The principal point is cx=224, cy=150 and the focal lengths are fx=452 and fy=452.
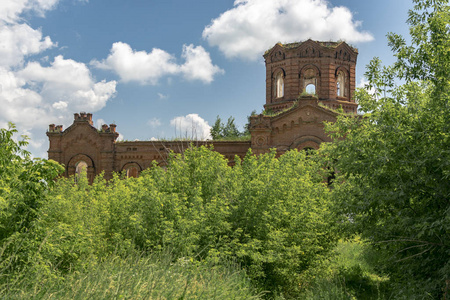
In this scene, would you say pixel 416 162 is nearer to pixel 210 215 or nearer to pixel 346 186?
pixel 346 186

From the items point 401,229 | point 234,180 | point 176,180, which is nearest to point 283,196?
point 234,180

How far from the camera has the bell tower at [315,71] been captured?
27.3 metres

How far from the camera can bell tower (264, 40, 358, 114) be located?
27.3 meters

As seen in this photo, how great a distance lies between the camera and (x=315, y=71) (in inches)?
1084

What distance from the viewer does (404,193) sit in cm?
829

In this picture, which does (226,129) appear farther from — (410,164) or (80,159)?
(410,164)

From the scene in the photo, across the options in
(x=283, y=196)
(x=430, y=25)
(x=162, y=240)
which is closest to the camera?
(x=430, y=25)

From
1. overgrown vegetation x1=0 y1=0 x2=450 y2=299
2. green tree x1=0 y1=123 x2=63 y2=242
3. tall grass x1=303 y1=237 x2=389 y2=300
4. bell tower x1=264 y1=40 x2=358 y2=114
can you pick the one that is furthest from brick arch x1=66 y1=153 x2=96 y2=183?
green tree x1=0 y1=123 x2=63 y2=242

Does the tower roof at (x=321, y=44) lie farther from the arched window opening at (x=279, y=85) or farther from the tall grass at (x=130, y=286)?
the tall grass at (x=130, y=286)

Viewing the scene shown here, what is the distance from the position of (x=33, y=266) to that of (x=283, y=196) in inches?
269

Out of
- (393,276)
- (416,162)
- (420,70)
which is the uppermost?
(420,70)

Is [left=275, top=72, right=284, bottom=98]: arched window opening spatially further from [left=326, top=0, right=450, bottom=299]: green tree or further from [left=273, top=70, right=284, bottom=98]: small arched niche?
[left=326, top=0, right=450, bottom=299]: green tree

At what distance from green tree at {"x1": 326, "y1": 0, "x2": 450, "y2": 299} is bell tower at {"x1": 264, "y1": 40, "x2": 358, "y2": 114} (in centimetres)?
1719

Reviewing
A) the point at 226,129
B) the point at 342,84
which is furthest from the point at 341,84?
the point at 226,129
